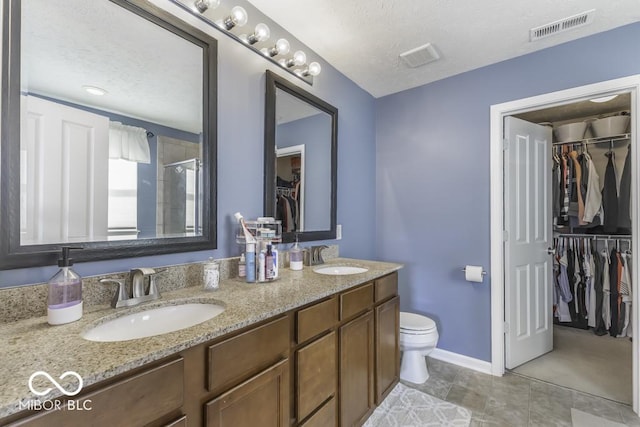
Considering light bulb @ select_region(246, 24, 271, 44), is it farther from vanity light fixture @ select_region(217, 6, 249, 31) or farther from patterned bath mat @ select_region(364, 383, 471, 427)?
patterned bath mat @ select_region(364, 383, 471, 427)

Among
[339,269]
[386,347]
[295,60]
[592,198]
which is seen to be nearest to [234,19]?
[295,60]

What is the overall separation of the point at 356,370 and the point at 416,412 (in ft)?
1.99

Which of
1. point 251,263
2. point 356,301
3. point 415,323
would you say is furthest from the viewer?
point 415,323

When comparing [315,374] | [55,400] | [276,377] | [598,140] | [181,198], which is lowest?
[315,374]

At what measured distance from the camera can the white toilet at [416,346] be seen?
6.78 feet

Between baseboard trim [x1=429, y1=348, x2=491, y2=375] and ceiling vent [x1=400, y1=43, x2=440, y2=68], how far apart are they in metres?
2.37

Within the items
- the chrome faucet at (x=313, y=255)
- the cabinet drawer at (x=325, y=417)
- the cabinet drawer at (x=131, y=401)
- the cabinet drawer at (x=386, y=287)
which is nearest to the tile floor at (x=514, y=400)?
the cabinet drawer at (x=386, y=287)

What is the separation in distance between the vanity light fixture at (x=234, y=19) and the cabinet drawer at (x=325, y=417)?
1892 mm

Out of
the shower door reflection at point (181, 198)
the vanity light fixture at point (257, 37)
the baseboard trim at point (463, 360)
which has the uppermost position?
the vanity light fixture at point (257, 37)

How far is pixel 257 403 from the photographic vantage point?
0.96 metres

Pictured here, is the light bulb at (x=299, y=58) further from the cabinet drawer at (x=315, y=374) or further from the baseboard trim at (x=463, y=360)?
the baseboard trim at (x=463, y=360)

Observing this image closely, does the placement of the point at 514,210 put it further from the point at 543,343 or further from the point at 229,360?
the point at 229,360

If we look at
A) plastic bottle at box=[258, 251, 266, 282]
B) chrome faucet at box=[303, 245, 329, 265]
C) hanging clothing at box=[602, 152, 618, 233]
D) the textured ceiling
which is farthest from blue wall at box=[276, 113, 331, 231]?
hanging clothing at box=[602, 152, 618, 233]

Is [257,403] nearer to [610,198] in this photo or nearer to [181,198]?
[181,198]
